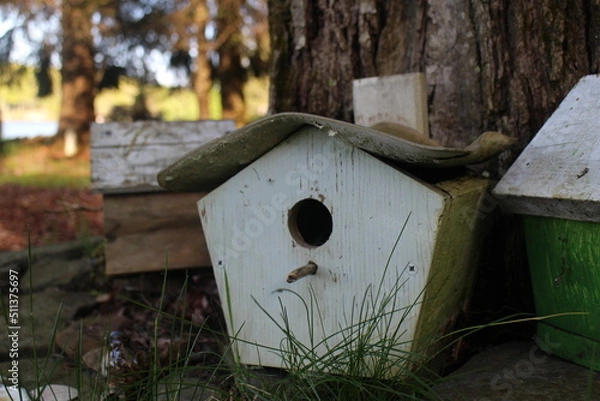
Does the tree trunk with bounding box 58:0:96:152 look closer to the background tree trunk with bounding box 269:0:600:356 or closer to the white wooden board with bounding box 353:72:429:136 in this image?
the background tree trunk with bounding box 269:0:600:356

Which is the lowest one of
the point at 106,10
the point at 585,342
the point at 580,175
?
the point at 585,342

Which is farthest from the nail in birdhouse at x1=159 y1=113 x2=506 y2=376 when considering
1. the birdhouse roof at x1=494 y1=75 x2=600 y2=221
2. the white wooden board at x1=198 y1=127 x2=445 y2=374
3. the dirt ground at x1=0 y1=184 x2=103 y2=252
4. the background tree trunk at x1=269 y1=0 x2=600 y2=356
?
the dirt ground at x1=0 y1=184 x2=103 y2=252

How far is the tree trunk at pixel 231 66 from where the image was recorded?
10.1m

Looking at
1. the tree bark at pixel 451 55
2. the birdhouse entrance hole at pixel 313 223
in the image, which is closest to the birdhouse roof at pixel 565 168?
the tree bark at pixel 451 55

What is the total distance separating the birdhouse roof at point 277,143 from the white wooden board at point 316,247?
1.9 inches

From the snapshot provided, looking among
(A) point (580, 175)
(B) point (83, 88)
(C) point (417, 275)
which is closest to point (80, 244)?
(C) point (417, 275)

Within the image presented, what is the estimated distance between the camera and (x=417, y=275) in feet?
5.73

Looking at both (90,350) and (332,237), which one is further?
(90,350)

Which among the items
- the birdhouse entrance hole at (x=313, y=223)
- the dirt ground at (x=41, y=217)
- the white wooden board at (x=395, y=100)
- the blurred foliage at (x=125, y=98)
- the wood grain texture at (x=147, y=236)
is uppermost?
the blurred foliage at (x=125, y=98)

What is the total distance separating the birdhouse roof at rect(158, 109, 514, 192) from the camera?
66.6 inches

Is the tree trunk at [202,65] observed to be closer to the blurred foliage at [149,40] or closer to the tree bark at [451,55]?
the blurred foliage at [149,40]

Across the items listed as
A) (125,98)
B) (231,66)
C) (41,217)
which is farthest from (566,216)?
(125,98)

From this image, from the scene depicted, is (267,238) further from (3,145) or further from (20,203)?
(3,145)

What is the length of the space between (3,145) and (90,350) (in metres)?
11.1
